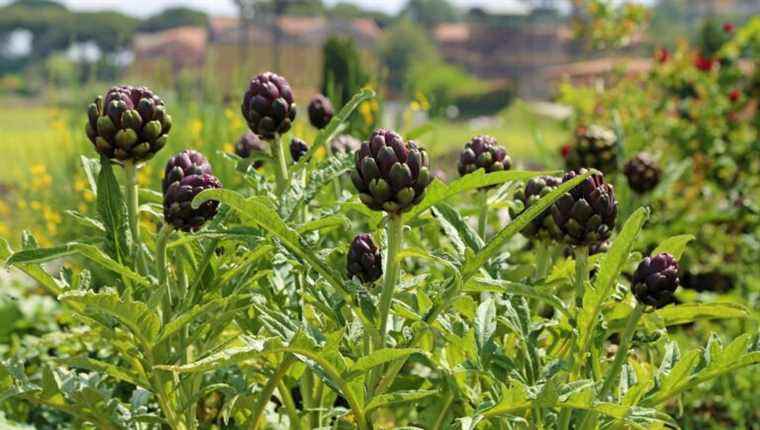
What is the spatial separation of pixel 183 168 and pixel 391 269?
1.06 ft

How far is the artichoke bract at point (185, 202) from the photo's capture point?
1.10 m

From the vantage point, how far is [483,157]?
55.2 inches

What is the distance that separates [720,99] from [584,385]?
11.6 ft

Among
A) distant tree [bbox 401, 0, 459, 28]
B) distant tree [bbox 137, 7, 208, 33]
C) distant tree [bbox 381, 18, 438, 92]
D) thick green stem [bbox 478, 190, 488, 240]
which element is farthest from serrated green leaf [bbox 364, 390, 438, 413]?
distant tree [bbox 401, 0, 459, 28]

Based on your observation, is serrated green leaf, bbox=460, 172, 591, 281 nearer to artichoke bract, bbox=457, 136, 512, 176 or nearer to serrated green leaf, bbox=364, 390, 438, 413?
serrated green leaf, bbox=364, 390, 438, 413

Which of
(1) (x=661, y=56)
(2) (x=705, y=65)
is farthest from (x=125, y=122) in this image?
(1) (x=661, y=56)

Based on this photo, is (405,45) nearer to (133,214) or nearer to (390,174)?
(133,214)

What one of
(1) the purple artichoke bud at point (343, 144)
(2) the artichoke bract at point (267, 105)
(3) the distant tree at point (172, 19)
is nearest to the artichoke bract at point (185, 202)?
(2) the artichoke bract at point (267, 105)

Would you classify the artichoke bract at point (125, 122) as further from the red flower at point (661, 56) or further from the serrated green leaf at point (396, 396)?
the red flower at point (661, 56)

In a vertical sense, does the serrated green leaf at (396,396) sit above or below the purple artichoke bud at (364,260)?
below

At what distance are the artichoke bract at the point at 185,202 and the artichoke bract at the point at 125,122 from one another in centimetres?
8

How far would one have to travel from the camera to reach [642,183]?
2.47 metres

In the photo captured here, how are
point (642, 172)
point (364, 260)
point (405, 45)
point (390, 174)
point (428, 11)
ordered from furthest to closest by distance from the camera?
point (428, 11) < point (405, 45) < point (642, 172) < point (364, 260) < point (390, 174)

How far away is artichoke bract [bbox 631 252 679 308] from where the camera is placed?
113cm
